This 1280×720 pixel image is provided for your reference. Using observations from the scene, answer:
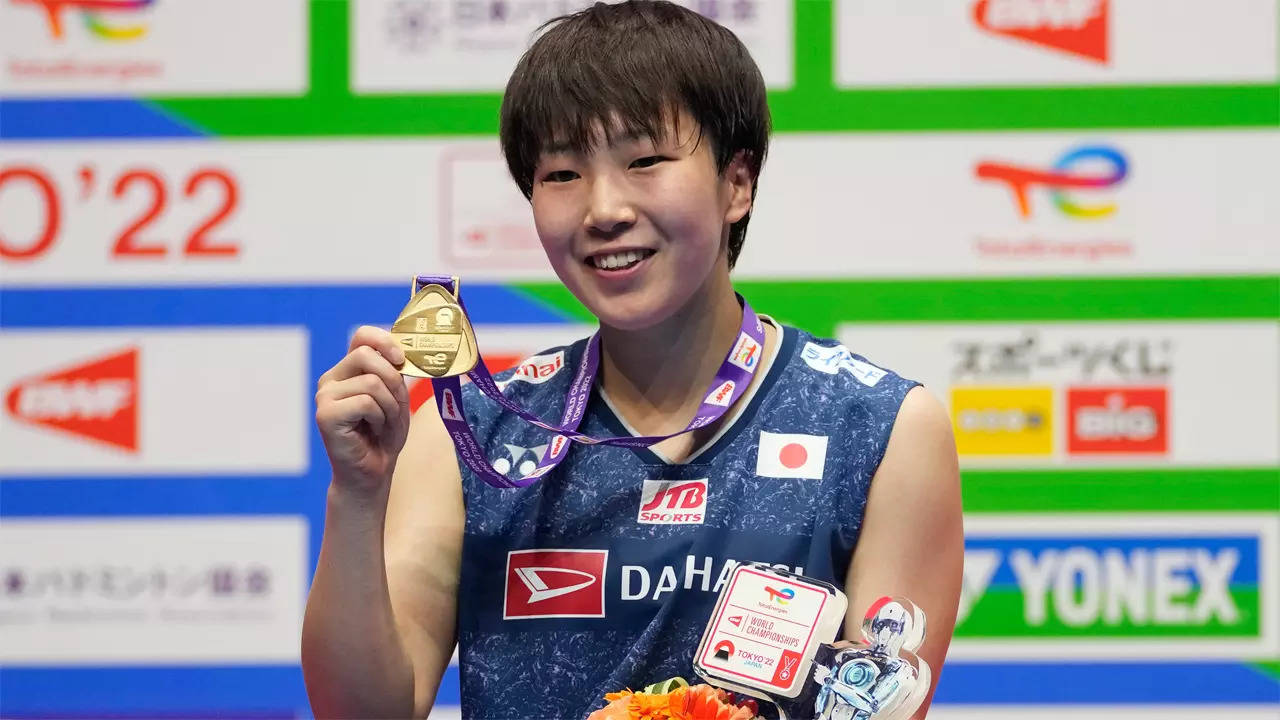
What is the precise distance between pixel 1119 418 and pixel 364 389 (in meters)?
1.90

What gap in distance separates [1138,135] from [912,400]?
154cm

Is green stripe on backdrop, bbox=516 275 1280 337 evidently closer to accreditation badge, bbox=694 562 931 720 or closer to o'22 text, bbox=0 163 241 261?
o'22 text, bbox=0 163 241 261

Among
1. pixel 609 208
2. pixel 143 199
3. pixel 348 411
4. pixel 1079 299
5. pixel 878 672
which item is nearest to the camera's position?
pixel 878 672

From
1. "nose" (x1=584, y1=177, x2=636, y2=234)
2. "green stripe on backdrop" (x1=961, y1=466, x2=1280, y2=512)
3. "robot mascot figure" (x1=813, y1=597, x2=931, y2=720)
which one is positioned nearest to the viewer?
"robot mascot figure" (x1=813, y1=597, x2=931, y2=720)

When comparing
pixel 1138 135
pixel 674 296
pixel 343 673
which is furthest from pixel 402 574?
pixel 1138 135

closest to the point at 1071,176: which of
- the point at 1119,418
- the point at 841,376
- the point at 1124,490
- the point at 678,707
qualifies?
the point at 1119,418

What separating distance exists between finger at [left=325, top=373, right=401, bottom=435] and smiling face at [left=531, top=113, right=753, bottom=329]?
23 cm

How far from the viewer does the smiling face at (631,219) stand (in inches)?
50.2

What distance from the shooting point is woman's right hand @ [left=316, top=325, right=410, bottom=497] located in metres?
1.15

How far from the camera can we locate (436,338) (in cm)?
118

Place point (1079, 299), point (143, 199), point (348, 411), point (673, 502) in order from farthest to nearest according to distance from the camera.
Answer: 1. point (143, 199)
2. point (1079, 299)
3. point (673, 502)
4. point (348, 411)

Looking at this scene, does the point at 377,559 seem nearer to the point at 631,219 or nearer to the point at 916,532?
the point at 631,219

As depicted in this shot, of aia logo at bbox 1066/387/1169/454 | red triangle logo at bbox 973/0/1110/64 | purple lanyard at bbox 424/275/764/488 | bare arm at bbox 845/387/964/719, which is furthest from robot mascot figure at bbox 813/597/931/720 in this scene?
red triangle logo at bbox 973/0/1110/64

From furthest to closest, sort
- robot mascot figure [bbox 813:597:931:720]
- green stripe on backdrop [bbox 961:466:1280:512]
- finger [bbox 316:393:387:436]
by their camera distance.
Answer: green stripe on backdrop [bbox 961:466:1280:512] → finger [bbox 316:393:387:436] → robot mascot figure [bbox 813:597:931:720]
